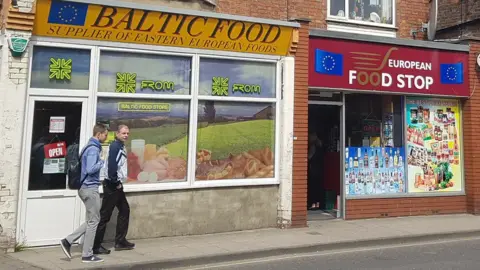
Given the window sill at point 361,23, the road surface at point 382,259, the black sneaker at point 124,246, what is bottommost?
the road surface at point 382,259

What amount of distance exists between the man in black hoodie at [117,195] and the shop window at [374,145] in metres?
5.28

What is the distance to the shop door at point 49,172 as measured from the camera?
7.61m

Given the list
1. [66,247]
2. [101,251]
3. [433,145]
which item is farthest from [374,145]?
[66,247]

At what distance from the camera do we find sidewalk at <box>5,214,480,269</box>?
693 centimetres

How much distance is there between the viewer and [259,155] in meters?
9.63

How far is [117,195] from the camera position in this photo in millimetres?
7375

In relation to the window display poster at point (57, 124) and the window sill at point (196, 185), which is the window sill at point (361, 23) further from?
the window display poster at point (57, 124)

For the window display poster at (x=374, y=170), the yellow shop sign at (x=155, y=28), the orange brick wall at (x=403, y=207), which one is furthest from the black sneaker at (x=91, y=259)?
the window display poster at (x=374, y=170)

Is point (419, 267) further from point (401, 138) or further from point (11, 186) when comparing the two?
point (11, 186)

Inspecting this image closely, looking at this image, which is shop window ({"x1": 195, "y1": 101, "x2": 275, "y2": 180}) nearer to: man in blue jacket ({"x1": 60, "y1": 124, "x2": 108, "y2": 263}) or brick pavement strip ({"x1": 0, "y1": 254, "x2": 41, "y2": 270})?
man in blue jacket ({"x1": 60, "y1": 124, "x2": 108, "y2": 263})

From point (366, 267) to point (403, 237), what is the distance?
2.29m

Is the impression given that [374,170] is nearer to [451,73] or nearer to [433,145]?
[433,145]

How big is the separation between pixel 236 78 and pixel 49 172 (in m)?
3.87

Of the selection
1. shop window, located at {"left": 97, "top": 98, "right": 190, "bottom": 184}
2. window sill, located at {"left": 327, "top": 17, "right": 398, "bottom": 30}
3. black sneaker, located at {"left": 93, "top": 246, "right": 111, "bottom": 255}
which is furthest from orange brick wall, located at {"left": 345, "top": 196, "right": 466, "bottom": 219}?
black sneaker, located at {"left": 93, "top": 246, "right": 111, "bottom": 255}
